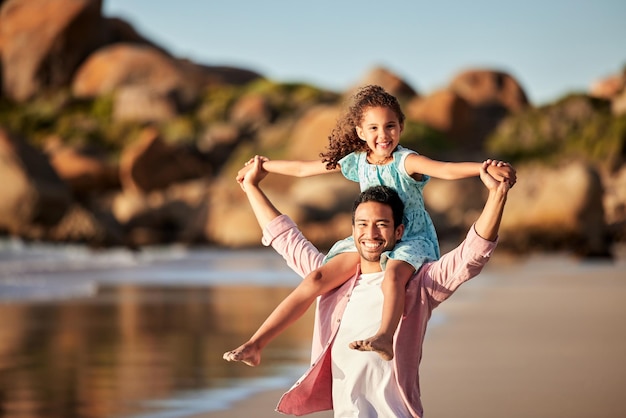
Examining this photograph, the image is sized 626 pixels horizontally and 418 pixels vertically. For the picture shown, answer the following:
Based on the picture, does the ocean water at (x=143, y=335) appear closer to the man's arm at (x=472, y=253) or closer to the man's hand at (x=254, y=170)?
the man's hand at (x=254, y=170)

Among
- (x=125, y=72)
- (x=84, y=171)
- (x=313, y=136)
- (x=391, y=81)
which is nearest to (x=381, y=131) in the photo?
(x=313, y=136)

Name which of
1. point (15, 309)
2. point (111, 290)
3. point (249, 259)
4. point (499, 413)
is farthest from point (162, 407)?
point (249, 259)

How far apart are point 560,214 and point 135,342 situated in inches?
728

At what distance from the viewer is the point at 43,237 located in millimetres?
28906

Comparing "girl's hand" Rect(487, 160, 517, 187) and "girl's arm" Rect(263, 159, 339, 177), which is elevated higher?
"girl's arm" Rect(263, 159, 339, 177)

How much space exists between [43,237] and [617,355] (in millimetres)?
21742

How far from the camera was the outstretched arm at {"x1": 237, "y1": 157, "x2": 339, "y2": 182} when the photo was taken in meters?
4.41

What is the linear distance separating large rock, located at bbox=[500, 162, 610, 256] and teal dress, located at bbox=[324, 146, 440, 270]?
70.7 feet

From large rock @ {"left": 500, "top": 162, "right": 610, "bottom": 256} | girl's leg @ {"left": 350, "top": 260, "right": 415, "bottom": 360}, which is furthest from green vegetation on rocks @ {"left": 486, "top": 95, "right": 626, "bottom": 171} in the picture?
girl's leg @ {"left": 350, "top": 260, "right": 415, "bottom": 360}

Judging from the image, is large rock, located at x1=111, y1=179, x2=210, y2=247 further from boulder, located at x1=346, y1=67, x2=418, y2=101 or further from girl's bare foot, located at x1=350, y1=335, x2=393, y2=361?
girl's bare foot, located at x1=350, y1=335, x2=393, y2=361

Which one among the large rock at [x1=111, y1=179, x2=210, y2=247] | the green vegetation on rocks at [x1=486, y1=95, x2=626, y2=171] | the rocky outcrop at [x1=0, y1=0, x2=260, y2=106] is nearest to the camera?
the large rock at [x1=111, y1=179, x2=210, y2=247]

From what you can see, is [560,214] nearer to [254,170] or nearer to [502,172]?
[254,170]

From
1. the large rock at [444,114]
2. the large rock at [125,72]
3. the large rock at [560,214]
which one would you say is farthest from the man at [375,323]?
the large rock at [125,72]

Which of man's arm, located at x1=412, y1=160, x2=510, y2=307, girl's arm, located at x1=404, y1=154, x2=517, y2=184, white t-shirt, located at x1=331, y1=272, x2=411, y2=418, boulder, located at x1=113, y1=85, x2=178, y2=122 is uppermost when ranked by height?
boulder, located at x1=113, y1=85, x2=178, y2=122
